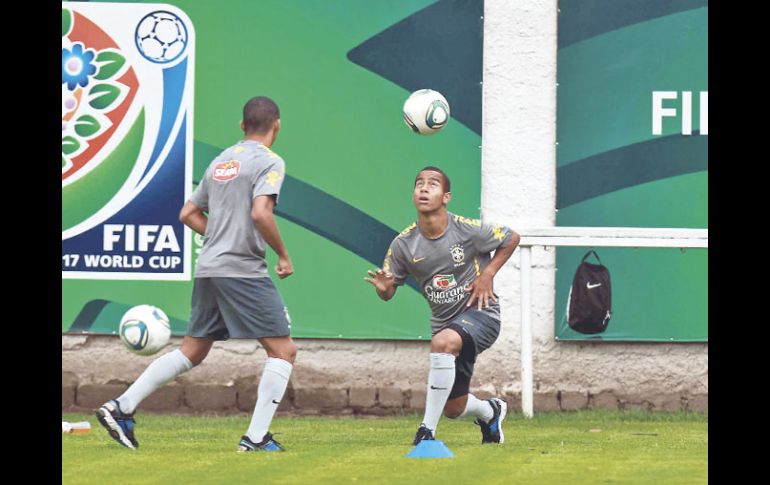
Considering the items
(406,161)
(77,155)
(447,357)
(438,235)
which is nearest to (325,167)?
(406,161)

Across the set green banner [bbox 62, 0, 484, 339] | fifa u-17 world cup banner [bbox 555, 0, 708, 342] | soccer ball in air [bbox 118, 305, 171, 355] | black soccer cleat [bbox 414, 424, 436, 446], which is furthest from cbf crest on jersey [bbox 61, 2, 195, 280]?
black soccer cleat [bbox 414, 424, 436, 446]

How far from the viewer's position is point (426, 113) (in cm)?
1017

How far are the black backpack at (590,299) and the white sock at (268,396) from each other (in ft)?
12.8

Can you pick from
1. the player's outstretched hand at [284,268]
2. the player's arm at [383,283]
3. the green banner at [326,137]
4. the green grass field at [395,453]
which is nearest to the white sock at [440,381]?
the green grass field at [395,453]

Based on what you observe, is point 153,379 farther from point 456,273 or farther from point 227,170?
point 456,273

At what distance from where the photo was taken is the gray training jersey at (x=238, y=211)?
29.1 feet

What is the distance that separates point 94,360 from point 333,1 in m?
3.65

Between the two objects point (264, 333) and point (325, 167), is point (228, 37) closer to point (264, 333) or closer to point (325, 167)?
point (325, 167)

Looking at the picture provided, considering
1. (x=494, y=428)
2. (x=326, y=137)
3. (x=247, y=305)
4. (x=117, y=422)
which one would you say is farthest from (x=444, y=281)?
(x=326, y=137)

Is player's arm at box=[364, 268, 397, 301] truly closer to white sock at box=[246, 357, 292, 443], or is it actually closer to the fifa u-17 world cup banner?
white sock at box=[246, 357, 292, 443]

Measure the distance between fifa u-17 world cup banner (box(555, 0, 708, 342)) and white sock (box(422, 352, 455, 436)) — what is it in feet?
11.2

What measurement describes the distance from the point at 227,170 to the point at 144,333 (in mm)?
1409

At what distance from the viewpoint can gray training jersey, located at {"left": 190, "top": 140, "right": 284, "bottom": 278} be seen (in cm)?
887

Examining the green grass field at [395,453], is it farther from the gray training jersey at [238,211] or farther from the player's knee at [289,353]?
the gray training jersey at [238,211]
